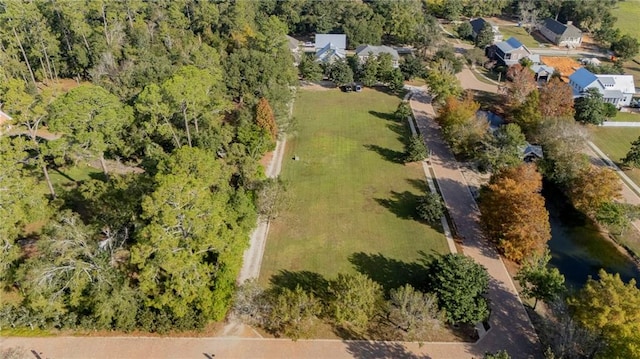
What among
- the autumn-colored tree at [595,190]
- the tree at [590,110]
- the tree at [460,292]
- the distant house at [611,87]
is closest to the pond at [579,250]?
the autumn-colored tree at [595,190]

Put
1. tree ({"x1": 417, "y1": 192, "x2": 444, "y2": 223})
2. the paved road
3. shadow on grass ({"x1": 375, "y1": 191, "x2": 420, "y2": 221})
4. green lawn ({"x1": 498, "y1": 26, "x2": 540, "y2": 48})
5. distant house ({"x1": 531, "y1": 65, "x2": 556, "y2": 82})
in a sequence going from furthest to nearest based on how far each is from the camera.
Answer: green lawn ({"x1": 498, "y1": 26, "x2": 540, "y2": 48})
distant house ({"x1": 531, "y1": 65, "x2": 556, "y2": 82})
shadow on grass ({"x1": 375, "y1": 191, "x2": 420, "y2": 221})
tree ({"x1": 417, "y1": 192, "x2": 444, "y2": 223})
the paved road

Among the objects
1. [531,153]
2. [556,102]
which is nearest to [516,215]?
[531,153]

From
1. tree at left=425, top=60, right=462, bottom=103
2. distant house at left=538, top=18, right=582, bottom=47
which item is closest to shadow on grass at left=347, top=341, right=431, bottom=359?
tree at left=425, top=60, right=462, bottom=103

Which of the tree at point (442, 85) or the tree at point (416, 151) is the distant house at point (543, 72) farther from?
the tree at point (416, 151)

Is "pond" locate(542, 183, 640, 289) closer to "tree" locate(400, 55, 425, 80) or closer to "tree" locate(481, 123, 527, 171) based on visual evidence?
"tree" locate(481, 123, 527, 171)

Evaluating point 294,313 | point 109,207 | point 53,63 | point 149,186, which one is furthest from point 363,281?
point 53,63

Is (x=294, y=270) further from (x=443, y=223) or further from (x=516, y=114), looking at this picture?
(x=516, y=114)
